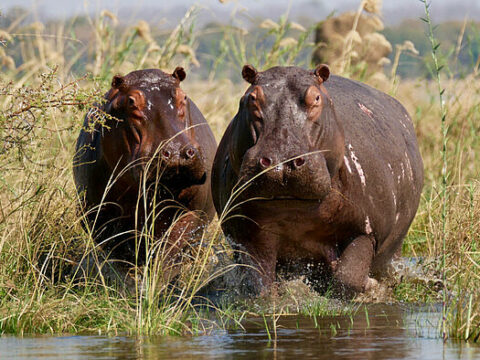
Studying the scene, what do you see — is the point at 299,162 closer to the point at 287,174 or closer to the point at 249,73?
the point at 287,174

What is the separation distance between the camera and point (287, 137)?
4.89 m

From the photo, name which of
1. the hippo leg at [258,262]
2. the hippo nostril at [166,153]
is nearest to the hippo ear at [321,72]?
the hippo leg at [258,262]

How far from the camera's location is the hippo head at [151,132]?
590 cm

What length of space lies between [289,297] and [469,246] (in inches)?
55.4

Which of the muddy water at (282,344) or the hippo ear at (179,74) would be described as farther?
the hippo ear at (179,74)

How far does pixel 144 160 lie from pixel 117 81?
57cm

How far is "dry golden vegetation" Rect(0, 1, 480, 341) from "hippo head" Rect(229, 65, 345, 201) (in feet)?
1.50

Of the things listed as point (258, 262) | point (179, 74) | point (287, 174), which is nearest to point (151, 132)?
point (179, 74)

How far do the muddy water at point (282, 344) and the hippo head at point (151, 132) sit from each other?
1.44 m

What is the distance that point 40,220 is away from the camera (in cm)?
593

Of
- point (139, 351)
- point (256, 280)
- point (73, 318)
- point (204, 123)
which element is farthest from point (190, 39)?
point (139, 351)

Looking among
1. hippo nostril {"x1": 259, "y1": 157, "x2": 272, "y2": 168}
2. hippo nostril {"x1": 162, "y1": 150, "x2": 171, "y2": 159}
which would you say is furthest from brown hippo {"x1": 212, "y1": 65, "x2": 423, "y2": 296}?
hippo nostril {"x1": 162, "y1": 150, "x2": 171, "y2": 159}

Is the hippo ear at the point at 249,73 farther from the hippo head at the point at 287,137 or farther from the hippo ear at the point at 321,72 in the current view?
the hippo ear at the point at 321,72

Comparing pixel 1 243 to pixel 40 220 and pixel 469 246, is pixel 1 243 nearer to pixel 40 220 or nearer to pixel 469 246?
pixel 40 220
